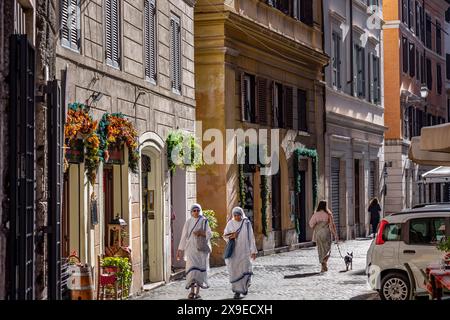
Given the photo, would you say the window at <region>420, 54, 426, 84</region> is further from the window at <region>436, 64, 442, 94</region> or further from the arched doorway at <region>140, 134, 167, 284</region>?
the arched doorway at <region>140, 134, 167, 284</region>

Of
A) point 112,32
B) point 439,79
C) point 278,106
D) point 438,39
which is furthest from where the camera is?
point 438,39

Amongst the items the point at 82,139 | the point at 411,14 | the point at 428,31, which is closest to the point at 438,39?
the point at 428,31

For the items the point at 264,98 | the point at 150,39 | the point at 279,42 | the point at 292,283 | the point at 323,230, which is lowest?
the point at 292,283

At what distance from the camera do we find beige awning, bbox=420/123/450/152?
13078 millimetres

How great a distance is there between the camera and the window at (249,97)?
29.3 m

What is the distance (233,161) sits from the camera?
91.5 feet

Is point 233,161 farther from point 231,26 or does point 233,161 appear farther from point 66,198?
point 66,198

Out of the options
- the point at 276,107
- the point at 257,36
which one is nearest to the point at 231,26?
the point at 257,36

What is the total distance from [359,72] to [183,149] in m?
20.8

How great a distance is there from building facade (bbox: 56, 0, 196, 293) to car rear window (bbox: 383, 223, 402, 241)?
4.26 meters

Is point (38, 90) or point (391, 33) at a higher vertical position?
point (391, 33)

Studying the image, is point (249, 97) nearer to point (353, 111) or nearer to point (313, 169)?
point (313, 169)

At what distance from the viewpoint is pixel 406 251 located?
55.0 ft

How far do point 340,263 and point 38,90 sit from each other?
17.6 metres
